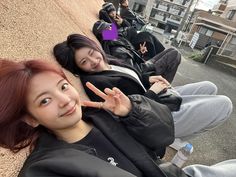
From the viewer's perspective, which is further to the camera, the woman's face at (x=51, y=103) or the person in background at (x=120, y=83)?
the person in background at (x=120, y=83)

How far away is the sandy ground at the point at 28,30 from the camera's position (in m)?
1.71

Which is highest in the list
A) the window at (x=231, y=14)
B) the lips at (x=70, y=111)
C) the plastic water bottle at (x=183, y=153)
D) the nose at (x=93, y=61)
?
the lips at (x=70, y=111)

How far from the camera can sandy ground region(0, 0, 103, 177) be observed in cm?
171

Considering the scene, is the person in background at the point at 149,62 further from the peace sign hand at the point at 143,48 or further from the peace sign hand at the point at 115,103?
the peace sign hand at the point at 115,103

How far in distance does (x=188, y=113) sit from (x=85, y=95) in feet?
3.55

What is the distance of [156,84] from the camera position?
246 cm

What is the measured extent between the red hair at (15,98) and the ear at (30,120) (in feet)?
0.05

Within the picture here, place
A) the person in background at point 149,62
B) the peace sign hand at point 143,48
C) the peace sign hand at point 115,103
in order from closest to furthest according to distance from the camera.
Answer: the peace sign hand at point 115,103 < the person in background at point 149,62 < the peace sign hand at point 143,48

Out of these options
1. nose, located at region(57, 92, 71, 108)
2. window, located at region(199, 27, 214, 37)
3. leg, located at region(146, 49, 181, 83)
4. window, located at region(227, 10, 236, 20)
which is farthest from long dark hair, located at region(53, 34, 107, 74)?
window, located at region(227, 10, 236, 20)

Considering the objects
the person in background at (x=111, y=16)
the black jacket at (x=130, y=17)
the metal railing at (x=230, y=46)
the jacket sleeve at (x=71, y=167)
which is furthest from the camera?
the metal railing at (x=230, y=46)

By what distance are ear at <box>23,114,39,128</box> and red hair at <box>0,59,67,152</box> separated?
0.05 feet

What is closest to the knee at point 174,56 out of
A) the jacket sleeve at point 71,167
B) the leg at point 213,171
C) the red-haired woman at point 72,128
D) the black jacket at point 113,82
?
the black jacket at point 113,82

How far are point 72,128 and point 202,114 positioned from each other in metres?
1.47

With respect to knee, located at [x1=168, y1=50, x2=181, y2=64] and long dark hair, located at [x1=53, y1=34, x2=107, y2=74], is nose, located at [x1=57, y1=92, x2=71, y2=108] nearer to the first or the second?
long dark hair, located at [x1=53, y1=34, x2=107, y2=74]
